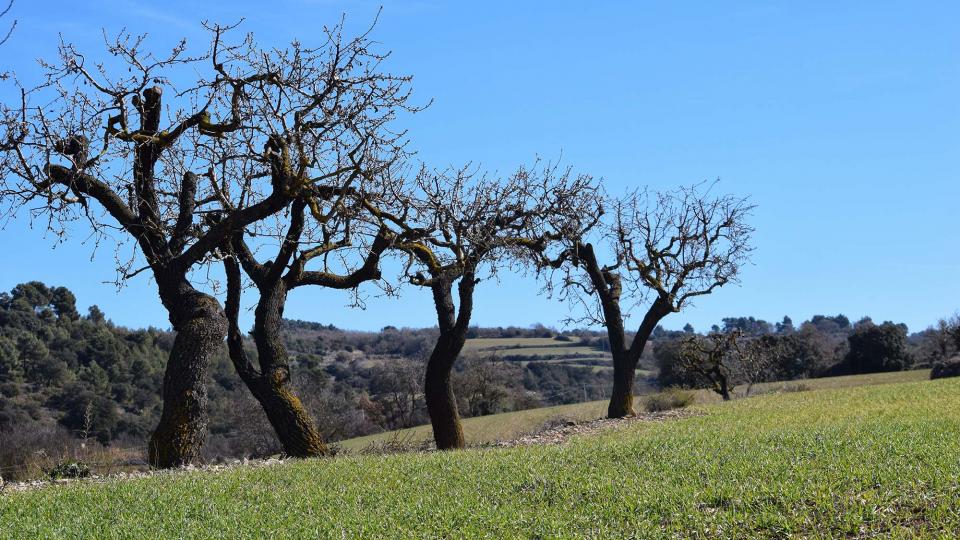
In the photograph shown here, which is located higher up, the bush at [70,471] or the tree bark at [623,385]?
the tree bark at [623,385]

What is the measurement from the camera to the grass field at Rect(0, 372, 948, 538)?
8594 mm

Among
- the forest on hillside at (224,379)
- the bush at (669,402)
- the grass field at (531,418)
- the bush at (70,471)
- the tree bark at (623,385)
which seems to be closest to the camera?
the bush at (70,471)

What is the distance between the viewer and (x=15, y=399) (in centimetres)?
4628

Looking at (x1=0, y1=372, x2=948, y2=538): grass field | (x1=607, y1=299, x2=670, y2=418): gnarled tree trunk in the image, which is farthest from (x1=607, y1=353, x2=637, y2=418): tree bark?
(x1=0, y1=372, x2=948, y2=538): grass field

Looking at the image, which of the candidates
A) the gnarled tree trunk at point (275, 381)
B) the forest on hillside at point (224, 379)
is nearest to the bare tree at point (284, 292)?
the gnarled tree trunk at point (275, 381)

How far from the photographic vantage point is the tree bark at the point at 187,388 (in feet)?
52.0

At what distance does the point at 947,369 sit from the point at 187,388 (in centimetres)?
2999

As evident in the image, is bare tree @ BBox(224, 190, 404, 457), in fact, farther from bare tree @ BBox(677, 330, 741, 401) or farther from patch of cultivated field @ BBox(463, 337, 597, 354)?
patch of cultivated field @ BBox(463, 337, 597, 354)

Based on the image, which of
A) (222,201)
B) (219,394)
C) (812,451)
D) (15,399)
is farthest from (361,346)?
(812,451)

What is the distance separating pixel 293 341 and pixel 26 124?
213 feet

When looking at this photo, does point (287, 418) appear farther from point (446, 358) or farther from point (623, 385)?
point (623, 385)

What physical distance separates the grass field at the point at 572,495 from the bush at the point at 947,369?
79.9ft

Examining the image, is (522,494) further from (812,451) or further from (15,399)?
(15,399)

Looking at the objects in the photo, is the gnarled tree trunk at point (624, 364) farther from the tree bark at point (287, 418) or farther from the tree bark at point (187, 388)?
the tree bark at point (187, 388)
